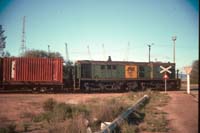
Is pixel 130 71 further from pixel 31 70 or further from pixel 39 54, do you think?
pixel 39 54

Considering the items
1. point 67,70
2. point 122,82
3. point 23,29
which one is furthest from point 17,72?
point 23,29

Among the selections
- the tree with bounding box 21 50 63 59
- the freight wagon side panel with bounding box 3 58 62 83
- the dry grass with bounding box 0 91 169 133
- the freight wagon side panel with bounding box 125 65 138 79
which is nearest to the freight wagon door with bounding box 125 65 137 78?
the freight wagon side panel with bounding box 125 65 138 79

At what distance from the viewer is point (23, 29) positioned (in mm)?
63750

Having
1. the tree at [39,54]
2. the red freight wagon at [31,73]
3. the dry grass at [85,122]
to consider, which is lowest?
the dry grass at [85,122]

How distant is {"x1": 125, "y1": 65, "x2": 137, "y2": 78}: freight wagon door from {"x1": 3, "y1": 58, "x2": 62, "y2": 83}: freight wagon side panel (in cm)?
794

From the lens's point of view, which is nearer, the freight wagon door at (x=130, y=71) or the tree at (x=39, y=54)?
the freight wagon door at (x=130, y=71)

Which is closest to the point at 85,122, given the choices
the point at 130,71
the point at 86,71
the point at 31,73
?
the point at 31,73

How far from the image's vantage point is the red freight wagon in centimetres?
2639

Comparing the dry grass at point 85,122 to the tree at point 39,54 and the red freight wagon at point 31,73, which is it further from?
the tree at point 39,54

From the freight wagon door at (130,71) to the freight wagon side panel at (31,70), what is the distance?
26.0ft

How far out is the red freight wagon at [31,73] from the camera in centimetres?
2639

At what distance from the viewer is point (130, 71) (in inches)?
1238

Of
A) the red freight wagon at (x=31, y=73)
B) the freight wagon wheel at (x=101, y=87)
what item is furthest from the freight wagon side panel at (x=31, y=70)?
the freight wagon wheel at (x=101, y=87)

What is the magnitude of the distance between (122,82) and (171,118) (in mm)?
18223
